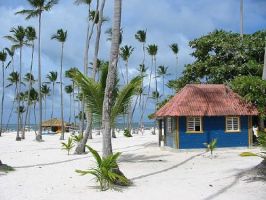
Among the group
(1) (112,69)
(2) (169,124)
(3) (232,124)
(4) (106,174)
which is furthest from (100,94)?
(3) (232,124)

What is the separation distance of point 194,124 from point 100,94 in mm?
8603

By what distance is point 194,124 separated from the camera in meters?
23.6

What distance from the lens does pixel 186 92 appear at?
81.7ft

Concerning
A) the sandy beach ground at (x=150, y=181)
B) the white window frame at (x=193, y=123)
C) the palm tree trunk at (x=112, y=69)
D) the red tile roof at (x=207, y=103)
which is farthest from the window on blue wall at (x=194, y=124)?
the palm tree trunk at (x=112, y=69)

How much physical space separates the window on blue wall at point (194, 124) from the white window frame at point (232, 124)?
5.01 ft

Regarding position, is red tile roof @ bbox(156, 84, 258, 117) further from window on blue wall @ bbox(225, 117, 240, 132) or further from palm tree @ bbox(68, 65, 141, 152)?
palm tree @ bbox(68, 65, 141, 152)

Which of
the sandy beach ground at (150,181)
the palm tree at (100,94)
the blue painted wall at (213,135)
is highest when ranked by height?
the palm tree at (100,94)

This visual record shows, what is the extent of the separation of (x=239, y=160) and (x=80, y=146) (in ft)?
29.5

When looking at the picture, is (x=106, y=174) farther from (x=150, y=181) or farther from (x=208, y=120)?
(x=208, y=120)

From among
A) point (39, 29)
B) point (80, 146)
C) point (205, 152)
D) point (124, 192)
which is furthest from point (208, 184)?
point (39, 29)

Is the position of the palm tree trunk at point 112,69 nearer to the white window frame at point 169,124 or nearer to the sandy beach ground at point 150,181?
the sandy beach ground at point 150,181

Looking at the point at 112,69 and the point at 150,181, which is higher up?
the point at 112,69

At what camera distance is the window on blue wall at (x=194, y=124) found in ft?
77.2

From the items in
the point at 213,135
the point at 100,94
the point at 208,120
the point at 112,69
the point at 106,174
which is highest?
the point at 112,69
